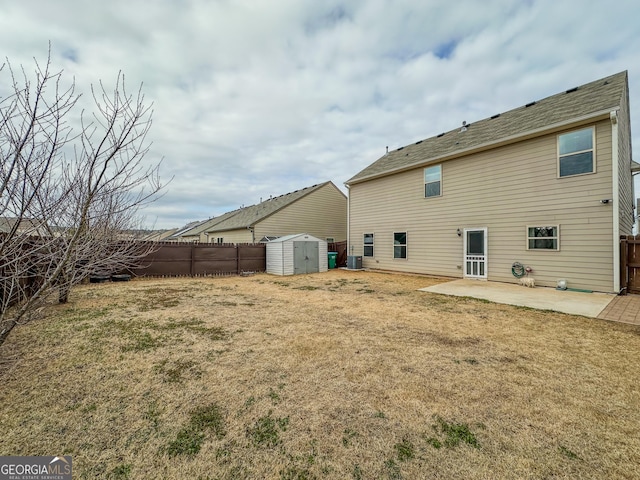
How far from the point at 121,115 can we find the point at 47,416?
8.67 feet

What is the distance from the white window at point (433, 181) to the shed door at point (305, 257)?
590cm

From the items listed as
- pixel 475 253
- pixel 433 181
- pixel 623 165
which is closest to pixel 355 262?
pixel 433 181

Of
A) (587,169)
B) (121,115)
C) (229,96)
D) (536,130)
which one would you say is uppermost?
(229,96)

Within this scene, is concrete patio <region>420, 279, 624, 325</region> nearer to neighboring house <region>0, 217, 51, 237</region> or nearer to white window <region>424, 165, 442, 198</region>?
white window <region>424, 165, 442, 198</region>

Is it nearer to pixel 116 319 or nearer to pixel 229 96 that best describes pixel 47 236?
pixel 116 319

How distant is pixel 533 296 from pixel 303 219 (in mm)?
14592

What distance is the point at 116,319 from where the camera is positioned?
16.7ft

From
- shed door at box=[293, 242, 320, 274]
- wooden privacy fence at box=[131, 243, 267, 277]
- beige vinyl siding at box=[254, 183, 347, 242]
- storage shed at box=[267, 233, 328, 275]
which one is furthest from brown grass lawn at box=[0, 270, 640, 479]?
beige vinyl siding at box=[254, 183, 347, 242]

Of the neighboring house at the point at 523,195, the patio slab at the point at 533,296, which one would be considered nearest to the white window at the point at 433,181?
the neighboring house at the point at 523,195

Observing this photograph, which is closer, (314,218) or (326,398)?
(326,398)

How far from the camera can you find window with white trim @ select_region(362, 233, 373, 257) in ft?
44.8

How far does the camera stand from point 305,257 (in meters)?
13.2

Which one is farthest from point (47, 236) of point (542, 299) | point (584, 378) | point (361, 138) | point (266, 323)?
point (361, 138)

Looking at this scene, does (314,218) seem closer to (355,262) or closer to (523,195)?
(355,262)
